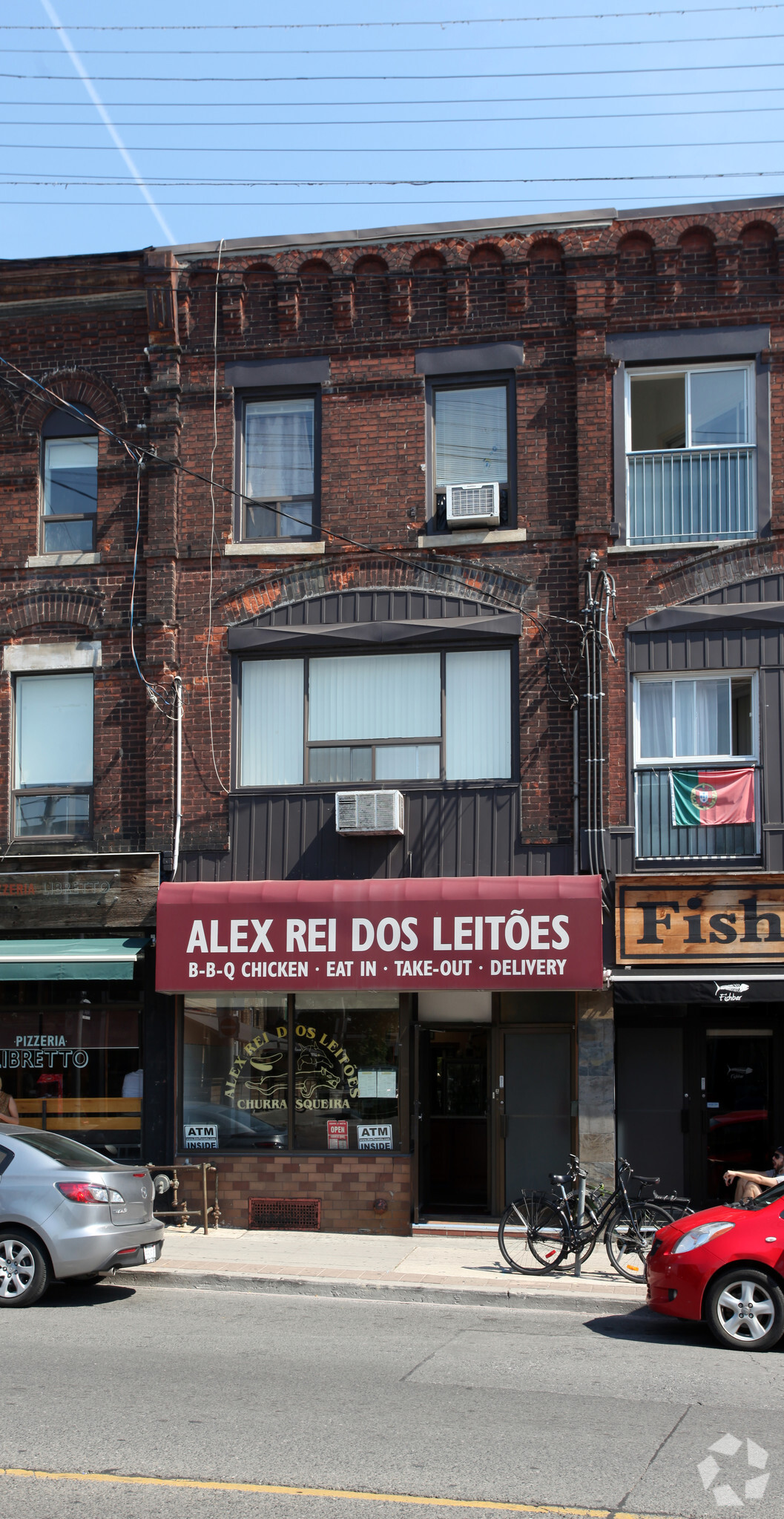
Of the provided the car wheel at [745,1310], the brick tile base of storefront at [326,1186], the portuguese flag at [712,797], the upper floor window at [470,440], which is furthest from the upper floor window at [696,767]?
the car wheel at [745,1310]

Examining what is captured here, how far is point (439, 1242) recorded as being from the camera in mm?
13672

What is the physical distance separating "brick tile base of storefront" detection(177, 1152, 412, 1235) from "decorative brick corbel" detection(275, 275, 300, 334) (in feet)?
31.1

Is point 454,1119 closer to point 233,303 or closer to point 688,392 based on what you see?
point 688,392

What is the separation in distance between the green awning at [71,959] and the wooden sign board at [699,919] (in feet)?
17.4

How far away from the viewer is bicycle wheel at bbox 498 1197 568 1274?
39.0 ft

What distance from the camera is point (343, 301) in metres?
15.4

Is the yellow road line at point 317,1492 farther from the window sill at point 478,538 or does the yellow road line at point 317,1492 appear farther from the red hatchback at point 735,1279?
the window sill at point 478,538

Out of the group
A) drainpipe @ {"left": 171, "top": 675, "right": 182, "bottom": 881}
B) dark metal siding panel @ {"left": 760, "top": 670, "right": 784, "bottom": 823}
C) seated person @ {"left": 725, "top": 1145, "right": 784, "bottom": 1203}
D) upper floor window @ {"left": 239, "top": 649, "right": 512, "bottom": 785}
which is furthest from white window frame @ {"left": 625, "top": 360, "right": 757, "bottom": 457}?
seated person @ {"left": 725, "top": 1145, "right": 784, "bottom": 1203}

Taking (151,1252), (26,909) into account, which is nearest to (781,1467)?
(151,1252)

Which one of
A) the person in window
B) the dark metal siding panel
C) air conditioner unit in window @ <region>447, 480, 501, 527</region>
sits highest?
air conditioner unit in window @ <region>447, 480, 501, 527</region>

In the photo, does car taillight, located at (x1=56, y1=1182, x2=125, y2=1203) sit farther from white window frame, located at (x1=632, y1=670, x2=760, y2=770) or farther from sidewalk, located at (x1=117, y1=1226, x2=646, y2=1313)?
white window frame, located at (x1=632, y1=670, x2=760, y2=770)

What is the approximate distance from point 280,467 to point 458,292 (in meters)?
2.84

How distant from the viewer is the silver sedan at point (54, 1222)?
10.2m

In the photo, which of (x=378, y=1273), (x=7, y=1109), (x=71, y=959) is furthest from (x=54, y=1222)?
(x=7, y=1109)
